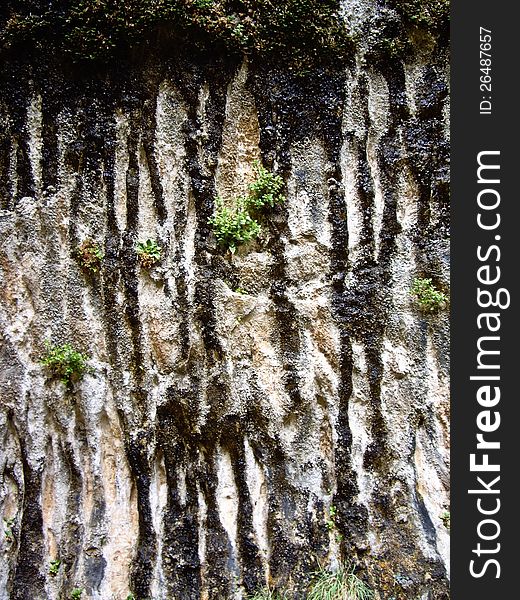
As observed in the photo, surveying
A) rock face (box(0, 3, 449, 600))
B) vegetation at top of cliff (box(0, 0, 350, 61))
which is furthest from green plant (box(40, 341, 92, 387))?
vegetation at top of cliff (box(0, 0, 350, 61))

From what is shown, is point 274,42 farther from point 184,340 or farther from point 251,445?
point 251,445

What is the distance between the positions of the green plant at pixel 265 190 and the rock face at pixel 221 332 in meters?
0.07

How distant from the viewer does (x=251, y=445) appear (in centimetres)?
369

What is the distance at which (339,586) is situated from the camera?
3523 mm

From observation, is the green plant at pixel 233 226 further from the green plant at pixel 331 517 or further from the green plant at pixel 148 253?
the green plant at pixel 331 517

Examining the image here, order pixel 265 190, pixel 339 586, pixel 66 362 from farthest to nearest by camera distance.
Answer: pixel 265 190 < pixel 66 362 < pixel 339 586

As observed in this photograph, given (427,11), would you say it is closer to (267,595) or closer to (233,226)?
(233,226)

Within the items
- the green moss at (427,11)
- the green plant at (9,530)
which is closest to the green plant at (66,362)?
the green plant at (9,530)

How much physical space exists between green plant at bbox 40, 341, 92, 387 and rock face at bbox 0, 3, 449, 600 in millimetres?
53

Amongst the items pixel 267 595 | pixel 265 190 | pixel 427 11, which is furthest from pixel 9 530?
pixel 427 11

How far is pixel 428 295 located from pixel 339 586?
1.91 meters

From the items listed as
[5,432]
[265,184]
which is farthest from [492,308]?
[5,432]

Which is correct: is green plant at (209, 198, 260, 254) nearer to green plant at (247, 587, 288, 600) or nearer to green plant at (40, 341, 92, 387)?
→ green plant at (40, 341, 92, 387)

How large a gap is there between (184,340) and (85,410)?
776 mm
